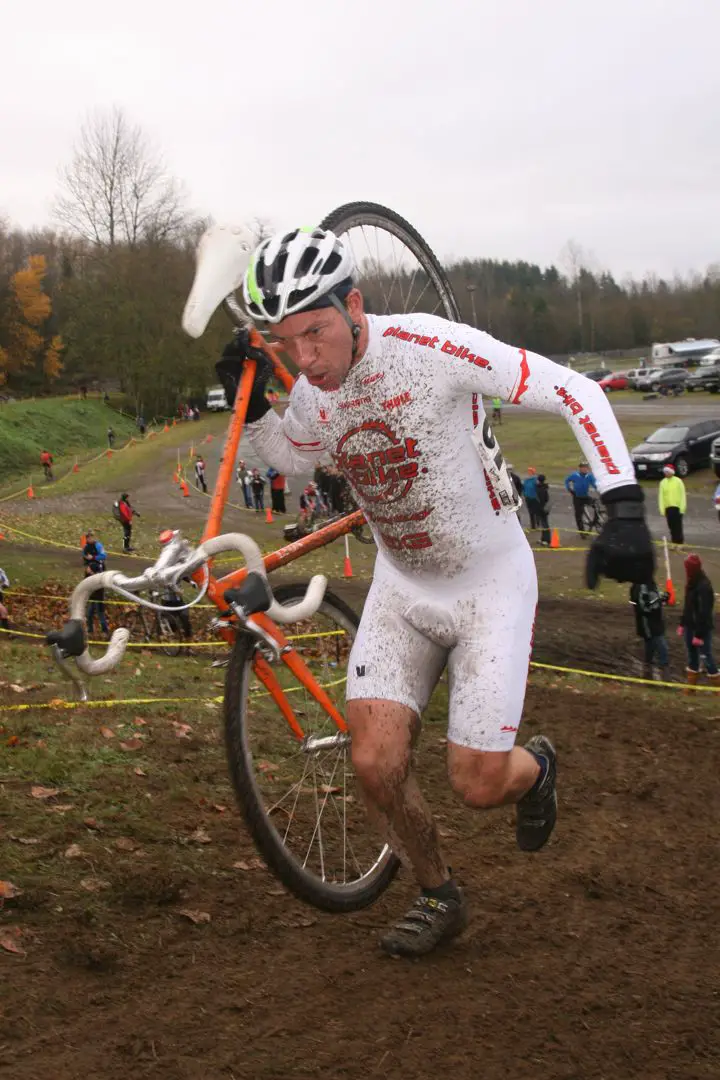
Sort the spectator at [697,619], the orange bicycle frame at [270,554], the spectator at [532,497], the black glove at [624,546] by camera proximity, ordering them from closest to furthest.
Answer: the black glove at [624,546]
the orange bicycle frame at [270,554]
the spectator at [697,619]
the spectator at [532,497]

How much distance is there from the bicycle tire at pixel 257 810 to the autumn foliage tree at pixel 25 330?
73591mm

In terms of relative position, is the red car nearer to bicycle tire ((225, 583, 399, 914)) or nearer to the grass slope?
the grass slope

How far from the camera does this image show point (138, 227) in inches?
2778

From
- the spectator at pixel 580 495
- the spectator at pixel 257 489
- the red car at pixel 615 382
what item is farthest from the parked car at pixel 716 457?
the red car at pixel 615 382

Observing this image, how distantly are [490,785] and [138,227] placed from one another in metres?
71.7

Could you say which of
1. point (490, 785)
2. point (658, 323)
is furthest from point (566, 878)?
point (658, 323)

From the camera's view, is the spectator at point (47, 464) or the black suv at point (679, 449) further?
the spectator at point (47, 464)

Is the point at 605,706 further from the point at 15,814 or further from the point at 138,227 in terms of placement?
the point at 138,227

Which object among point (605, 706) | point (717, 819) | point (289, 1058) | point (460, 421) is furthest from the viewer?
point (605, 706)

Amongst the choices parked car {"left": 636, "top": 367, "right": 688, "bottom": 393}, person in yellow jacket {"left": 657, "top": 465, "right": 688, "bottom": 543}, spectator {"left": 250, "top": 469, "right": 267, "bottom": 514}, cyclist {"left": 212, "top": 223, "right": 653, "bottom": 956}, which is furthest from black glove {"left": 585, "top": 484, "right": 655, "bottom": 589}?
parked car {"left": 636, "top": 367, "right": 688, "bottom": 393}

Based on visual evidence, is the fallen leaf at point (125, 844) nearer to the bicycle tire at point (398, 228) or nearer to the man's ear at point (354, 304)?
the man's ear at point (354, 304)

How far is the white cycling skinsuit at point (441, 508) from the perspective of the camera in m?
4.34

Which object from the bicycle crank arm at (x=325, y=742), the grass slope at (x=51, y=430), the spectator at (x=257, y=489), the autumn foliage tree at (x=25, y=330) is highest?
the autumn foliage tree at (x=25, y=330)

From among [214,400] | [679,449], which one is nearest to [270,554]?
[679,449]
